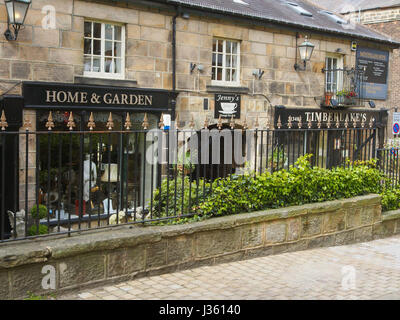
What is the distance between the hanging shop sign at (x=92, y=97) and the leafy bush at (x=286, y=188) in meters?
5.18

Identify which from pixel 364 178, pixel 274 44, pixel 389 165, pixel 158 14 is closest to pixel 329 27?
pixel 274 44

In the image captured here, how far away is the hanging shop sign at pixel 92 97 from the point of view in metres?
10.6

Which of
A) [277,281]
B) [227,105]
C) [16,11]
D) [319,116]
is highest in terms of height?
[16,11]

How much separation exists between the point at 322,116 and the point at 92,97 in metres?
8.34

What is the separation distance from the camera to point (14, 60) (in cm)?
1028

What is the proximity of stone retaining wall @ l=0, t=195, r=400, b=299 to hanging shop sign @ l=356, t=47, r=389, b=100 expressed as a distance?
34.4 feet

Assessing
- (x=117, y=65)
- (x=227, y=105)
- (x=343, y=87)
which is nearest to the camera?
(x=117, y=65)

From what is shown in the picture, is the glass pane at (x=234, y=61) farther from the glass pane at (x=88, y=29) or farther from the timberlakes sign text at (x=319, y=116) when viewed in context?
the glass pane at (x=88, y=29)

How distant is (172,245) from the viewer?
594cm

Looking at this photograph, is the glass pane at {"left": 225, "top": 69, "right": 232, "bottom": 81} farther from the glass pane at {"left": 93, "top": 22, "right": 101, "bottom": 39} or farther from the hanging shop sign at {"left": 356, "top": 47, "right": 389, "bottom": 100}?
the hanging shop sign at {"left": 356, "top": 47, "right": 389, "bottom": 100}

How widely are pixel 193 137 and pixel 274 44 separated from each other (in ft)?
30.4

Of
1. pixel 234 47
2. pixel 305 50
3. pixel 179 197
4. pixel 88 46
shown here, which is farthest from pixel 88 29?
pixel 305 50

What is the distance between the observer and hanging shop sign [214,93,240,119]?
45.3 ft

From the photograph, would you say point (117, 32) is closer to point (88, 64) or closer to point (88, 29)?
point (88, 29)
